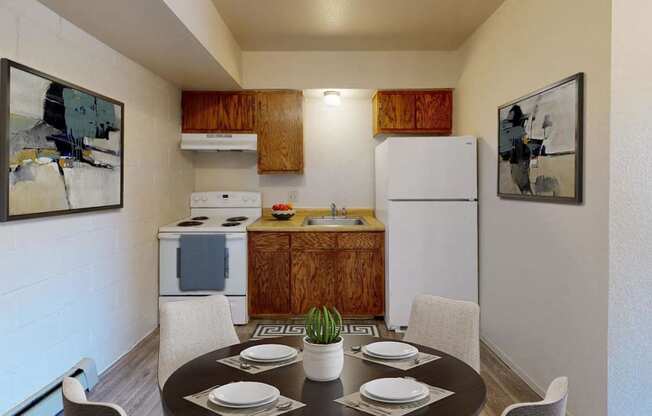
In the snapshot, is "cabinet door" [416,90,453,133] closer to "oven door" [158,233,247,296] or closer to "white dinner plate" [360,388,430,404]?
"oven door" [158,233,247,296]

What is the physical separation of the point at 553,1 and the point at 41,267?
3.05m

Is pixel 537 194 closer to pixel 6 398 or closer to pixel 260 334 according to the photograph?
pixel 260 334

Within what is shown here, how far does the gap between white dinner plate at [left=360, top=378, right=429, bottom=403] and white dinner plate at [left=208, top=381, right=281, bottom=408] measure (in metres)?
0.25

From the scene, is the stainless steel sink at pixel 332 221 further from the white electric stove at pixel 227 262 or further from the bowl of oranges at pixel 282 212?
the white electric stove at pixel 227 262

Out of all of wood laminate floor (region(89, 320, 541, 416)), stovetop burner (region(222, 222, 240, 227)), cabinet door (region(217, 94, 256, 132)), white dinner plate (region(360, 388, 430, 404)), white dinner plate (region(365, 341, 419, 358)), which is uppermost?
cabinet door (region(217, 94, 256, 132))

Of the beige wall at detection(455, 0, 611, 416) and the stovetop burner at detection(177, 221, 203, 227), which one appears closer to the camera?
the beige wall at detection(455, 0, 611, 416)

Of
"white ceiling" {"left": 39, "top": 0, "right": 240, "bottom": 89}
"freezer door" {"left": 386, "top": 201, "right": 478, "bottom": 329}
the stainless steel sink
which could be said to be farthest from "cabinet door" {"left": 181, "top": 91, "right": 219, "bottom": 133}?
"freezer door" {"left": 386, "top": 201, "right": 478, "bottom": 329}

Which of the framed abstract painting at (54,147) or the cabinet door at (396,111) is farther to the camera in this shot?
the cabinet door at (396,111)

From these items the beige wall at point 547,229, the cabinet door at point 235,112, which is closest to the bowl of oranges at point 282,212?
the cabinet door at point 235,112

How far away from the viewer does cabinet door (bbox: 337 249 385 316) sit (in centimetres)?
424

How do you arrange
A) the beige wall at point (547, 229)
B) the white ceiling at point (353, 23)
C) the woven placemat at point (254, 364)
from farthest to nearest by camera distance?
the white ceiling at point (353, 23), the beige wall at point (547, 229), the woven placemat at point (254, 364)

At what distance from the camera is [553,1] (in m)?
2.60

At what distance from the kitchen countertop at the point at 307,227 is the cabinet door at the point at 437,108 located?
1079 mm

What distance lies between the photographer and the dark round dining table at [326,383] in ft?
4.00
